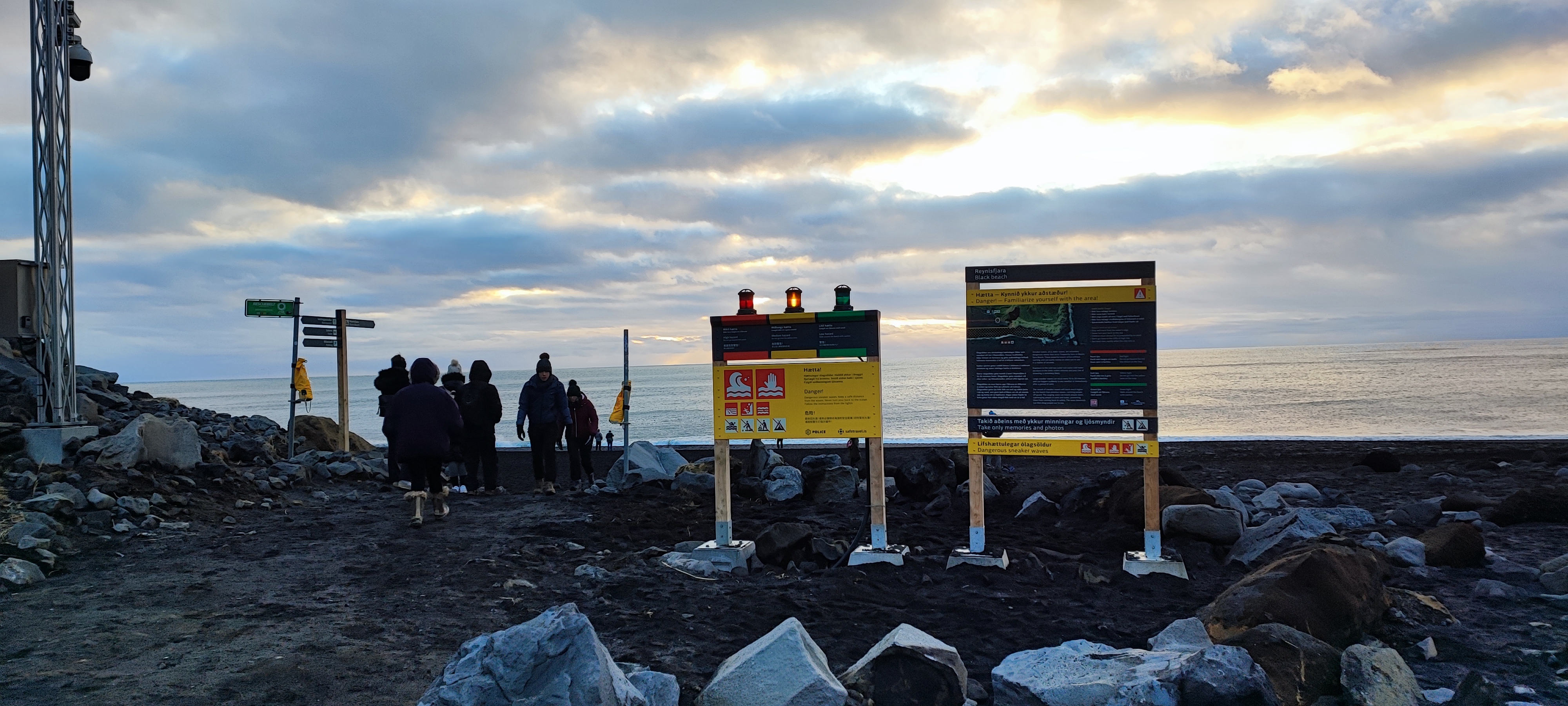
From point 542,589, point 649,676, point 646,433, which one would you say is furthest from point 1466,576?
point 646,433

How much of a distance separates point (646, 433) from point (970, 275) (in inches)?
1232

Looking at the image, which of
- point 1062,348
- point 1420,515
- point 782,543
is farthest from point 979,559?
point 1420,515

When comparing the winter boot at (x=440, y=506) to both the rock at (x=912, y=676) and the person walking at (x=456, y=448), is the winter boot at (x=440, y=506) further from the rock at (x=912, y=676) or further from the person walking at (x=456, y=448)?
the rock at (x=912, y=676)

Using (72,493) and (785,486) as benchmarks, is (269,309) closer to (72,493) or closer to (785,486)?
(72,493)

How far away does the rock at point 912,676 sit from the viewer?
14.3 feet

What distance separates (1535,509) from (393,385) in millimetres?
14760

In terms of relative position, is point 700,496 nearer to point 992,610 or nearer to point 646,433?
point 992,610

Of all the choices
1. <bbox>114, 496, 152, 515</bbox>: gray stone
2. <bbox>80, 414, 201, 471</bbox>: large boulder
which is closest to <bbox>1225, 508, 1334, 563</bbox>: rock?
<bbox>114, 496, 152, 515</bbox>: gray stone

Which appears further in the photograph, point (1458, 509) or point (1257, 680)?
point (1458, 509)

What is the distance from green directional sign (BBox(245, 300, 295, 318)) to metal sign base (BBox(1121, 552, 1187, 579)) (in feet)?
44.2

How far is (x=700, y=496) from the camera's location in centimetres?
1190

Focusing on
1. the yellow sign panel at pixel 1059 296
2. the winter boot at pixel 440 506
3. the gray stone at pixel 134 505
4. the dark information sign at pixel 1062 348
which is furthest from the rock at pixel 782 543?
the gray stone at pixel 134 505

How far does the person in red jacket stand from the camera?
13.9 m

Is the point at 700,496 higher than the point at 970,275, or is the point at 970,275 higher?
the point at 970,275
